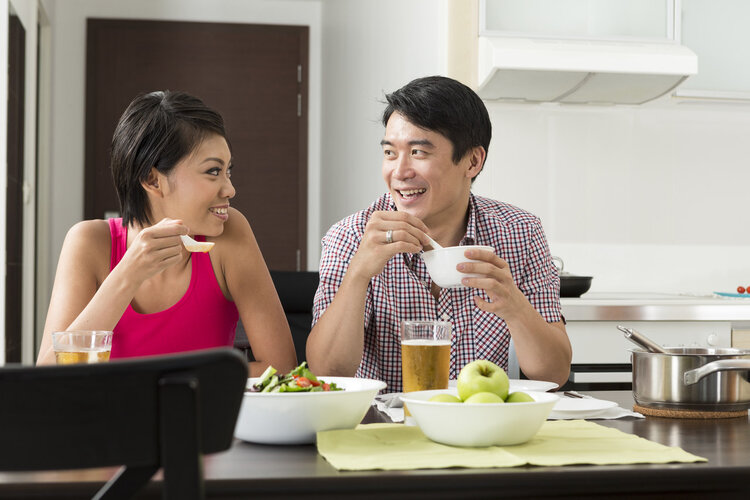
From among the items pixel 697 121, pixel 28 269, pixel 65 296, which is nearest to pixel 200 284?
pixel 65 296

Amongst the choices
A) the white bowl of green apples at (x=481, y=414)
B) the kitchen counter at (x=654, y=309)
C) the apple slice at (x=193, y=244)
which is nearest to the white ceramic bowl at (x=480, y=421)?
the white bowl of green apples at (x=481, y=414)

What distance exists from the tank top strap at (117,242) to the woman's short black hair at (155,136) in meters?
0.09

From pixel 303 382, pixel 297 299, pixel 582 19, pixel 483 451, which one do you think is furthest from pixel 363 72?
pixel 483 451

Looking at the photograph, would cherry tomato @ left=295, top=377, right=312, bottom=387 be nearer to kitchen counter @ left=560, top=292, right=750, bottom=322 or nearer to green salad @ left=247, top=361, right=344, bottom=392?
green salad @ left=247, top=361, right=344, bottom=392

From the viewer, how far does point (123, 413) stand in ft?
1.98

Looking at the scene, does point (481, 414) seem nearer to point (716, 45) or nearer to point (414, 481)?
point (414, 481)

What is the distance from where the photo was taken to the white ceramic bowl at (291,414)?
41.2 inches

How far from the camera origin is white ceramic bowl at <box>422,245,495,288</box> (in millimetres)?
1409

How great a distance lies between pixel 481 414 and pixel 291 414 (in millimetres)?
233

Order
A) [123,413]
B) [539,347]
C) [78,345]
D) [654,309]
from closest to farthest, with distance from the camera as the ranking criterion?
[123,413]
[78,345]
[539,347]
[654,309]

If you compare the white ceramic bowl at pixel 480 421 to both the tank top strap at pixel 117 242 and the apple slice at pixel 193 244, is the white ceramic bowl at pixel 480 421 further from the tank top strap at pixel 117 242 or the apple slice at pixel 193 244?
the tank top strap at pixel 117 242

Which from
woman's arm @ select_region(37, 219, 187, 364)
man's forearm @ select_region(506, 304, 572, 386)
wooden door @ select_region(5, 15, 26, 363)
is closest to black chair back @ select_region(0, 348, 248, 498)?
woman's arm @ select_region(37, 219, 187, 364)

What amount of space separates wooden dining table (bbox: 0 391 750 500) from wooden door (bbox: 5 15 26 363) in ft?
11.0

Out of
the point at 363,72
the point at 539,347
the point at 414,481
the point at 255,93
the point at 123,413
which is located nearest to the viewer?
the point at 123,413
